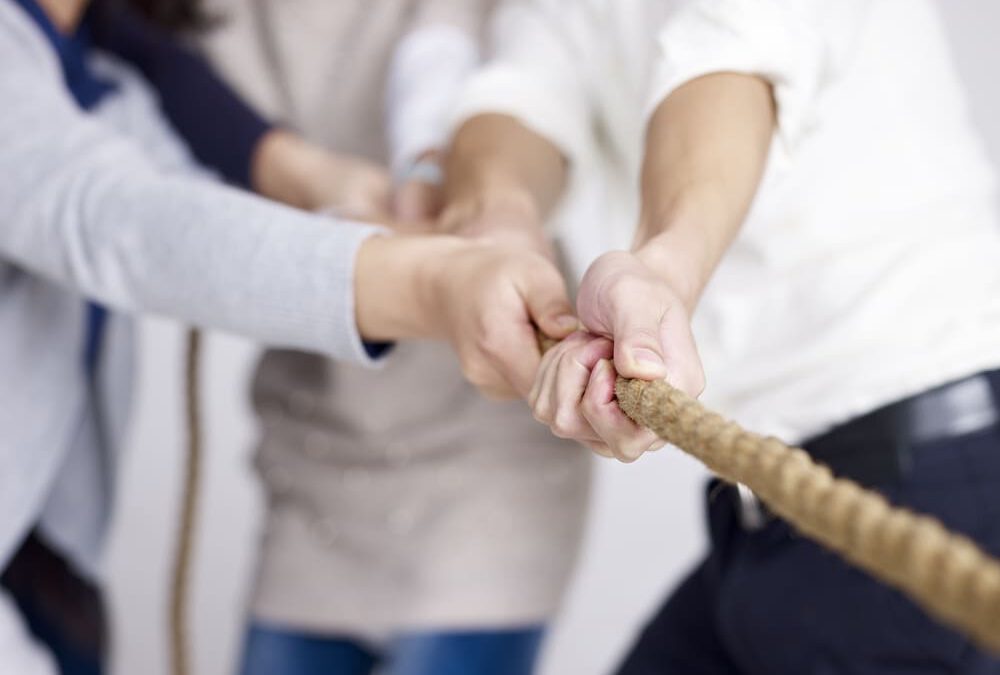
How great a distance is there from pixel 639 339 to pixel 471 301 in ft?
0.35

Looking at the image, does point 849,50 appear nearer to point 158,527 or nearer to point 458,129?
point 458,129

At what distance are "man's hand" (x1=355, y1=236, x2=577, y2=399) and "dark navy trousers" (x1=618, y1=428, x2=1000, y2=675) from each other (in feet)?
0.33

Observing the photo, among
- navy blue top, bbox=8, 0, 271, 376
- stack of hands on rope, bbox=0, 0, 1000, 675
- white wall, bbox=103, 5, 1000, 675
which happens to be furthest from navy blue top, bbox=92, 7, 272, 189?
white wall, bbox=103, 5, 1000, 675

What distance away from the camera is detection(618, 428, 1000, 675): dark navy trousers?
1.60ft

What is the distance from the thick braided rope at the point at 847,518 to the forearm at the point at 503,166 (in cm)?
25

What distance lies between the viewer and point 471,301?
17.9 inches

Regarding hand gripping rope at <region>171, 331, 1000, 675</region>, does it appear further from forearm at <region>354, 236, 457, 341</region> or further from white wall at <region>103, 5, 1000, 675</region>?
white wall at <region>103, 5, 1000, 675</region>

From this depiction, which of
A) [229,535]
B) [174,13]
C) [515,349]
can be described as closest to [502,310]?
[515,349]

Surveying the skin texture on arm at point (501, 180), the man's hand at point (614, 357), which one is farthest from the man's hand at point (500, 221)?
the man's hand at point (614, 357)

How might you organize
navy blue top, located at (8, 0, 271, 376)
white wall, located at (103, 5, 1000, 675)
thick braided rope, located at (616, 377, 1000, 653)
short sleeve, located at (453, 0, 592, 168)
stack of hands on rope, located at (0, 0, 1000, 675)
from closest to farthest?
thick braided rope, located at (616, 377, 1000, 653) < stack of hands on rope, located at (0, 0, 1000, 675) < short sleeve, located at (453, 0, 592, 168) < navy blue top, located at (8, 0, 271, 376) < white wall, located at (103, 5, 1000, 675)

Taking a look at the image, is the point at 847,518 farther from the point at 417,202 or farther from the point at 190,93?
the point at 190,93

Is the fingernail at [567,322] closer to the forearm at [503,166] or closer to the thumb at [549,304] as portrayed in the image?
the thumb at [549,304]

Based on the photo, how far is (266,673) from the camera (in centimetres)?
77

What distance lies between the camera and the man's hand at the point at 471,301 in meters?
0.44
